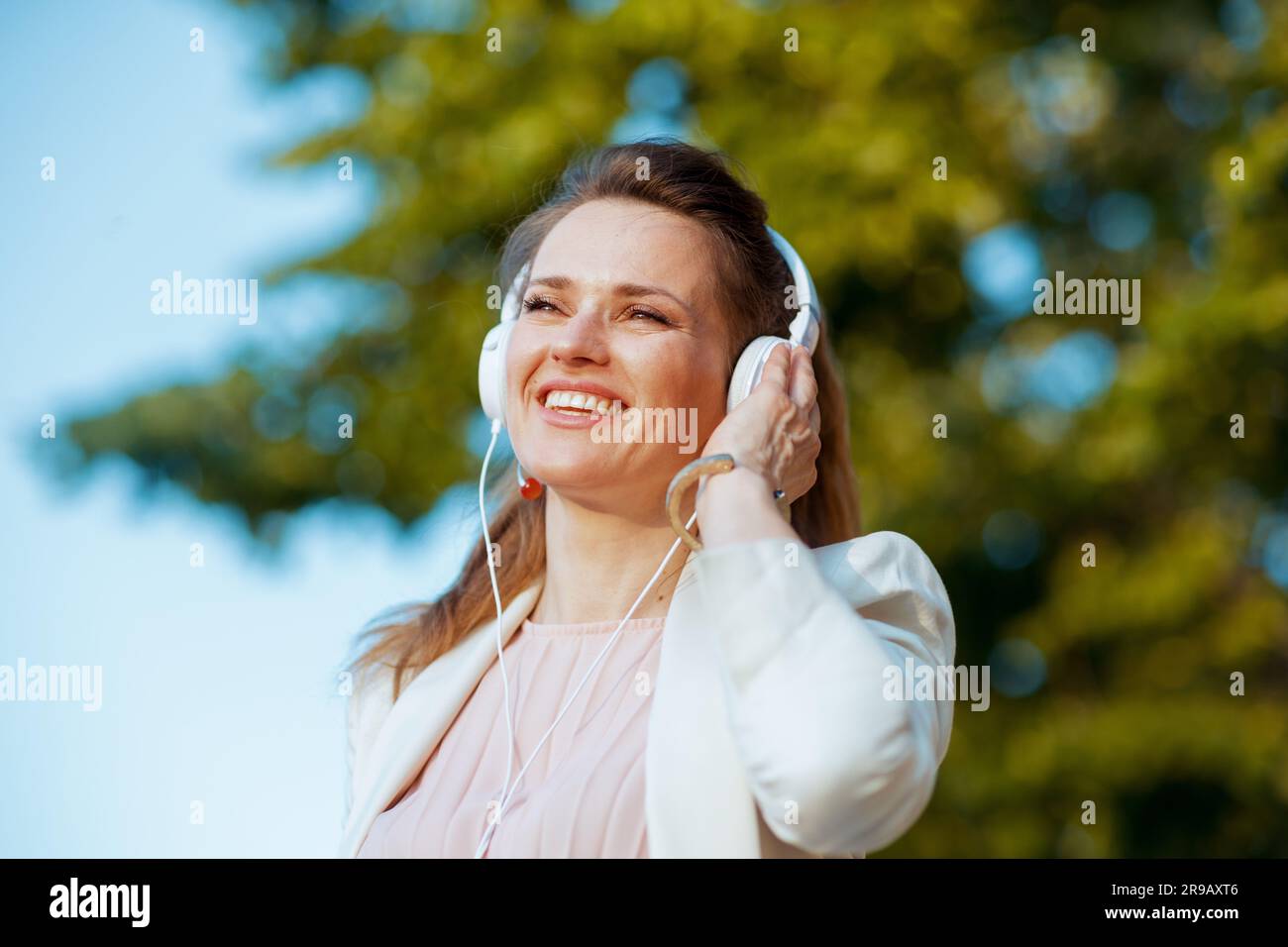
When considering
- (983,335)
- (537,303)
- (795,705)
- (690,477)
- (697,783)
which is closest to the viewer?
(795,705)

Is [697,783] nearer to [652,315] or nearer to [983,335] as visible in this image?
[652,315]

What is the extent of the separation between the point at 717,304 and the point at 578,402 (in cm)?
27

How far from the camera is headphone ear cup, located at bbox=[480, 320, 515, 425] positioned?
7.11 feet

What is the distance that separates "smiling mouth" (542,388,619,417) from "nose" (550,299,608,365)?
1.8 inches

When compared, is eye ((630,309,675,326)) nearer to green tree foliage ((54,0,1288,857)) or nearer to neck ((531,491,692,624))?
neck ((531,491,692,624))

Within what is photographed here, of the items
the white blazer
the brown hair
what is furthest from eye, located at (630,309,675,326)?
the white blazer

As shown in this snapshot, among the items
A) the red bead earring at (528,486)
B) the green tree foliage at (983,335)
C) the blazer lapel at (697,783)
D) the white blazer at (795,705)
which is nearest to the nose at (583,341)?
the red bead earring at (528,486)

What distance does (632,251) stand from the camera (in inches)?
84.1

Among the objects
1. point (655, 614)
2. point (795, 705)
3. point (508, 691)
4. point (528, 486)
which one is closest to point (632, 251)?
point (528, 486)

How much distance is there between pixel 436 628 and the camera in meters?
2.29

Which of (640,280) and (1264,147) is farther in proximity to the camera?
(1264,147)
